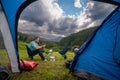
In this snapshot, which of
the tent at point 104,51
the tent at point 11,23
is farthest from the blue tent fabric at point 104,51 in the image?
the tent at point 11,23

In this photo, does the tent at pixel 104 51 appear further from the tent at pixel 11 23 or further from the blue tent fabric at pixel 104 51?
the tent at pixel 11 23

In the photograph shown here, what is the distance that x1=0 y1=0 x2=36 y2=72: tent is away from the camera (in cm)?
609

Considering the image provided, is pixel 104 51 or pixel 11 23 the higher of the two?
pixel 11 23

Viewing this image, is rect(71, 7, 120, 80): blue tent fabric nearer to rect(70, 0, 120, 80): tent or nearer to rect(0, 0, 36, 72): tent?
rect(70, 0, 120, 80): tent

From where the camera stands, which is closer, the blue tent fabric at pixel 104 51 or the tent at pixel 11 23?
the blue tent fabric at pixel 104 51

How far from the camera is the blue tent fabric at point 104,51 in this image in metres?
5.91

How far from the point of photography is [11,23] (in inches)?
259

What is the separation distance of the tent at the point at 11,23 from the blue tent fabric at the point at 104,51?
218 centimetres

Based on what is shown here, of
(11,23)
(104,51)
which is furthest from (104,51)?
(11,23)

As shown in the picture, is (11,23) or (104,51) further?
(11,23)

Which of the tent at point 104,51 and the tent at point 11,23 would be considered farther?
the tent at point 11,23

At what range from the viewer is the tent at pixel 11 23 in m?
6.09

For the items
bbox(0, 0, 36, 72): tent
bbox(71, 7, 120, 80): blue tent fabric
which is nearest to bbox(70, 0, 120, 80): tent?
bbox(71, 7, 120, 80): blue tent fabric

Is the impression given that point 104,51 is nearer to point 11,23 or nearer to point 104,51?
point 104,51
